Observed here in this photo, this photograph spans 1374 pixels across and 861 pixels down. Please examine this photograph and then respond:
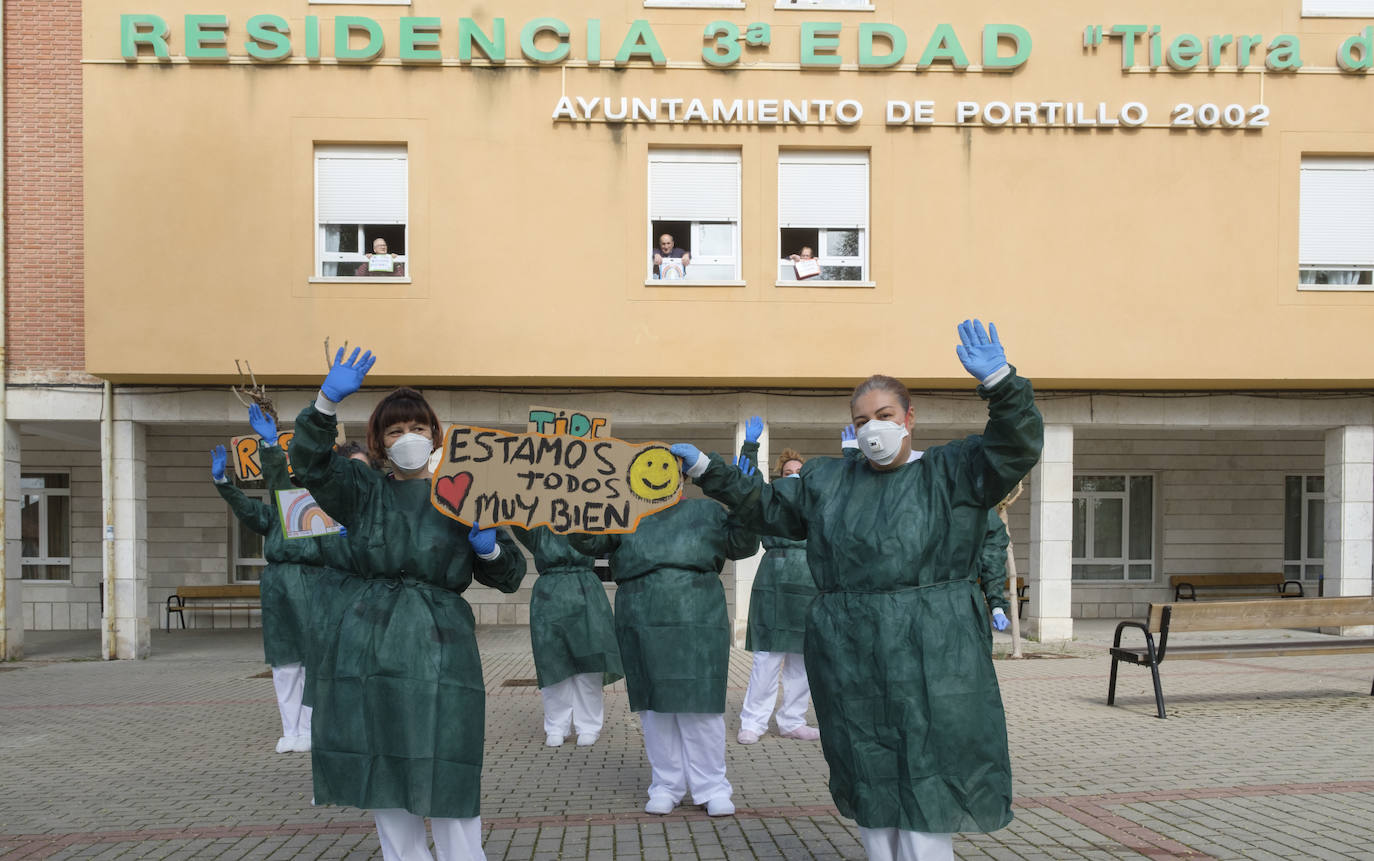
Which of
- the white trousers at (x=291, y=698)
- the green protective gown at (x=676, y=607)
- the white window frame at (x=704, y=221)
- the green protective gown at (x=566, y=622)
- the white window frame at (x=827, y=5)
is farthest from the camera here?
the white window frame at (x=704, y=221)

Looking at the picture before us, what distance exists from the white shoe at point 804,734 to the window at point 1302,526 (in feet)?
47.9

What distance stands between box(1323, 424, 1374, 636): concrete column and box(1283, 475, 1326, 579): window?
385 centimetres

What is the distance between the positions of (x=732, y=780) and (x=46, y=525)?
1633cm

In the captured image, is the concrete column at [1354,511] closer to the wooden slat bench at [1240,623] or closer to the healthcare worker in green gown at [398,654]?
the wooden slat bench at [1240,623]

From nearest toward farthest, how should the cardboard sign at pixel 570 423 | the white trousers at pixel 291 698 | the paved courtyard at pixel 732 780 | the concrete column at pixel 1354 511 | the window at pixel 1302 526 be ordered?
the cardboard sign at pixel 570 423
the paved courtyard at pixel 732 780
the white trousers at pixel 291 698
the concrete column at pixel 1354 511
the window at pixel 1302 526

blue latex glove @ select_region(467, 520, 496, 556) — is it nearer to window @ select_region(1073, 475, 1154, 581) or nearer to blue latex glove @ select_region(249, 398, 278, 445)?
blue latex glove @ select_region(249, 398, 278, 445)

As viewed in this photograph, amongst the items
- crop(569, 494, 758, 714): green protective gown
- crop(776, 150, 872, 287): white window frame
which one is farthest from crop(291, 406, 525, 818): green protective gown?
crop(776, 150, 872, 287): white window frame

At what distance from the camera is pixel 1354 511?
1503 centimetres

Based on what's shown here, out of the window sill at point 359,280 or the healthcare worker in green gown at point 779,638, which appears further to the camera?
the window sill at point 359,280

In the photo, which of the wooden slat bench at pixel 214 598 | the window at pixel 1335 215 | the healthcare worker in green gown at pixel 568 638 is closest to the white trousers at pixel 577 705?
the healthcare worker in green gown at pixel 568 638

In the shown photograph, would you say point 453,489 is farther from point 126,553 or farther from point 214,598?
point 214,598

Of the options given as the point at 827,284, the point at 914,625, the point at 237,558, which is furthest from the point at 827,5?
the point at 237,558

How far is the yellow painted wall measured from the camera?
13.4m

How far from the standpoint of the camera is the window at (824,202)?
46.0 feet
